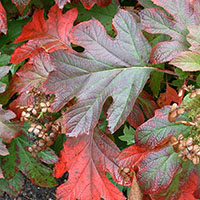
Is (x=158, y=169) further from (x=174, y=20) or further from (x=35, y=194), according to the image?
(x=35, y=194)

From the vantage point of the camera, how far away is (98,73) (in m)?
0.97

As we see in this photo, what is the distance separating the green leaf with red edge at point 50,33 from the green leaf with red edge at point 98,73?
183mm

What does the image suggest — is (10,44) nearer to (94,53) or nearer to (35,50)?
(35,50)

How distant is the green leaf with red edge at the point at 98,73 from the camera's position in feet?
2.97

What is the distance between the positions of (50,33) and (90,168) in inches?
22.6

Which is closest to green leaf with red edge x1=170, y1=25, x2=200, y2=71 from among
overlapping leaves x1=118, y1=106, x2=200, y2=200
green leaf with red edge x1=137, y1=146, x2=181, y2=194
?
overlapping leaves x1=118, y1=106, x2=200, y2=200

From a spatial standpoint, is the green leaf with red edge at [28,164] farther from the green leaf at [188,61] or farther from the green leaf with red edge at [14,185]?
the green leaf at [188,61]

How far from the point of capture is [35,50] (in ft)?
3.60

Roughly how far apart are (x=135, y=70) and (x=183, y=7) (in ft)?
0.86

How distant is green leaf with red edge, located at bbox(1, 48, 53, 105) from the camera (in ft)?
3.60

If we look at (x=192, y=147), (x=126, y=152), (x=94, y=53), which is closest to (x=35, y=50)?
(x=94, y=53)

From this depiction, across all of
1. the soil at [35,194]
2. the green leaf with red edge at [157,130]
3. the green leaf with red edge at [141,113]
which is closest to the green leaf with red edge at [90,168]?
the green leaf with red edge at [141,113]

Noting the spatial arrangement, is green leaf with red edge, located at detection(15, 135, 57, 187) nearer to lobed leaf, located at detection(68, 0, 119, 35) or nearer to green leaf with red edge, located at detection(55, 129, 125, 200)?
green leaf with red edge, located at detection(55, 129, 125, 200)

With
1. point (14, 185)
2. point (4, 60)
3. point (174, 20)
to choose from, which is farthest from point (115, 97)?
point (14, 185)
